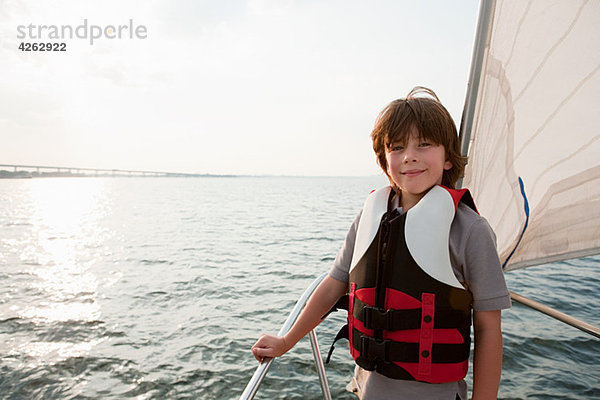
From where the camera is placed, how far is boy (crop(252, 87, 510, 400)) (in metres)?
1.36

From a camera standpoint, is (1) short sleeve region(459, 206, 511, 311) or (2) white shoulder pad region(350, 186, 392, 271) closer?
(1) short sleeve region(459, 206, 511, 311)

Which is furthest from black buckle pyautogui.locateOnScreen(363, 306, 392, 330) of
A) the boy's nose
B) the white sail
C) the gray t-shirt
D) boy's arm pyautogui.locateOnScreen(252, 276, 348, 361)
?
the white sail

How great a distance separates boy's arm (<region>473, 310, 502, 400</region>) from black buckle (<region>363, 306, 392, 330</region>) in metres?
0.29

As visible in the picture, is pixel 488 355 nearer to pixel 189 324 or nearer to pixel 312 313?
pixel 312 313

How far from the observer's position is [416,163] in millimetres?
1506

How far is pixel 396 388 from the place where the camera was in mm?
1462

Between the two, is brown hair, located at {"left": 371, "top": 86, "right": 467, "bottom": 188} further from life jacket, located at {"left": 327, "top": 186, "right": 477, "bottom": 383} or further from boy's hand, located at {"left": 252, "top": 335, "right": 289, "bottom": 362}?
boy's hand, located at {"left": 252, "top": 335, "right": 289, "bottom": 362}

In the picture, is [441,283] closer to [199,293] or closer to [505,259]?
[505,259]

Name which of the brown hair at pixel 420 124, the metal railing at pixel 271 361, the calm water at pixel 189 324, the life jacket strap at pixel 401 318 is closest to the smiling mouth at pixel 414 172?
the brown hair at pixel 420 124

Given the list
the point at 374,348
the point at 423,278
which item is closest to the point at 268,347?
the point at 374,348

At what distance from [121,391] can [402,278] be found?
4734 millimetres

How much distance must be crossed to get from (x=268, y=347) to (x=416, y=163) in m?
0.90

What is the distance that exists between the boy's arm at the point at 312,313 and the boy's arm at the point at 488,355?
58 centimetres

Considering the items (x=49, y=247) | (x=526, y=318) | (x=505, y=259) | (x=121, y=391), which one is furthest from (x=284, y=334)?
(x=49, y=247)
